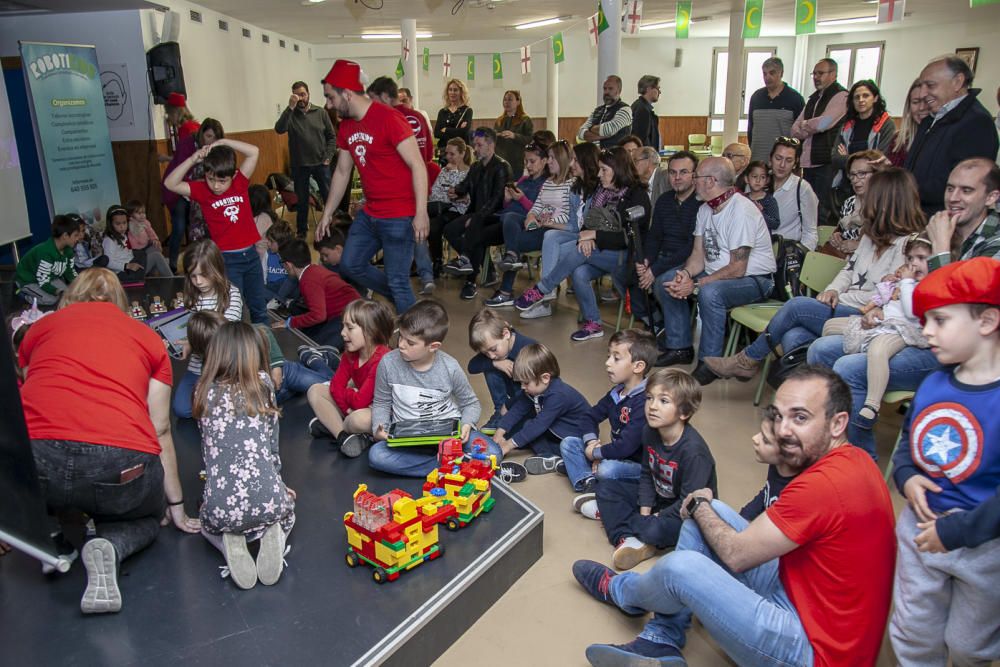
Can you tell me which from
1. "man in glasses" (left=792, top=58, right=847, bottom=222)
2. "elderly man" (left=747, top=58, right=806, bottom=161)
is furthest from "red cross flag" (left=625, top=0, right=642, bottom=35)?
"man in glasses" (left=792, top=58, right=847, bottom=222)

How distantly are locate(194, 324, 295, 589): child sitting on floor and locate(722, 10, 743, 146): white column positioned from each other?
36.6 ft

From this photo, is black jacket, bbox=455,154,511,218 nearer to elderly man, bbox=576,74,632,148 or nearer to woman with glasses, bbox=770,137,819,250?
elderly man, bbox=576,74,632,148

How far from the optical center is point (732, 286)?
4215mm

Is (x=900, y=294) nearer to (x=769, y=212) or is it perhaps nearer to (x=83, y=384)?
(x=769, y=212)

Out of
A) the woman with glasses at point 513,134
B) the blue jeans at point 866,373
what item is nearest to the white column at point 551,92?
the woman with glasses at point 513,134

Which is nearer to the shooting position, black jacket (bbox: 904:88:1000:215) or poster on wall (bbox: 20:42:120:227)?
black jacket (bbox: 904:88:1000:215)

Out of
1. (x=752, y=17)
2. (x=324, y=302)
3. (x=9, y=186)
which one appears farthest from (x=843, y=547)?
(x=9, y=186)

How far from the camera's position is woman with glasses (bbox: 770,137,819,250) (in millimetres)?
4551

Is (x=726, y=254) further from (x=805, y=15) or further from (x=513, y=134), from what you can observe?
(x=513, y=134)

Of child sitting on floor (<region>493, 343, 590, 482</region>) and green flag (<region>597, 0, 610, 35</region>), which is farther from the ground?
green flag (<region>597, 0, 610, 35</region>)

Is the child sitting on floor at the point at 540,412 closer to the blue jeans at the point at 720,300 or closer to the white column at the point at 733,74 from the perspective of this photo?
the blue jeans at the point at 720,300

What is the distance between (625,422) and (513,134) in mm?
5795

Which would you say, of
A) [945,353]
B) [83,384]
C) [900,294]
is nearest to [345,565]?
[83,384]

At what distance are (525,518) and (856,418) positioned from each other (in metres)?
1.44
